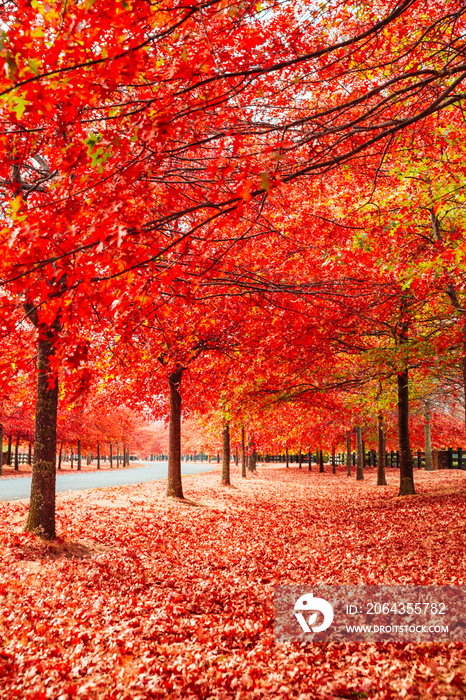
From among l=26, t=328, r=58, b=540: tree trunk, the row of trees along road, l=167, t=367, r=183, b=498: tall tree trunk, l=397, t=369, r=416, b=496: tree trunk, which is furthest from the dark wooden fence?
l=26, t=328, r=58, b=540: tree trunk

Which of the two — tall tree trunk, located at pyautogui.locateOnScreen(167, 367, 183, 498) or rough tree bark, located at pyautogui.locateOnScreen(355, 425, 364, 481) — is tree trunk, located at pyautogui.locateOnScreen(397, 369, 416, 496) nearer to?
tall tree trunk, located at pyautogui.locateOnScreen(167, 367, 183, 498)

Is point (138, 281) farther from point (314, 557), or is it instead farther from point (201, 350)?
point (201, 350)

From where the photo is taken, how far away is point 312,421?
20.0 metres

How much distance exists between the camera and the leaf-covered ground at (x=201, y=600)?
3.79 metres

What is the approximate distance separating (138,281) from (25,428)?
3032 centimetres

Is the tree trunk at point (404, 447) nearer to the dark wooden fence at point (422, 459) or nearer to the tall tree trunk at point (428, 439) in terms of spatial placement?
the tall tree trunk at point (428, 439)

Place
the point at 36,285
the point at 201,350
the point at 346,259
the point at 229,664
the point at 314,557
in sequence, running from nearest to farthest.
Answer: the point at 36,285 < the point at 229,664 < the point at 314,557 < the point at 346,259 < the point at 201,350

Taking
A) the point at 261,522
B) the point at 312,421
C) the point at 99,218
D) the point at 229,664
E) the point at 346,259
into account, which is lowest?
the point at 261,522

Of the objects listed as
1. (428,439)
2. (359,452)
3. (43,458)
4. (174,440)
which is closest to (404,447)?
(174,440)

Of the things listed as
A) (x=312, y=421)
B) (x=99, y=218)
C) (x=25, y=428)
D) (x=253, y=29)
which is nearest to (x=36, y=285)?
(x=99, y=218)

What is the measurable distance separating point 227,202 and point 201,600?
5.28 m

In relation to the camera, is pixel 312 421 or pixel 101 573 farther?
pixel 312 421

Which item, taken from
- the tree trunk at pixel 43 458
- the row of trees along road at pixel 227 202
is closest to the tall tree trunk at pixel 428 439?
the row of trees along road at pixel 227 202

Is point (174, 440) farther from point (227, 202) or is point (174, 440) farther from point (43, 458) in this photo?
point (227, 202)
